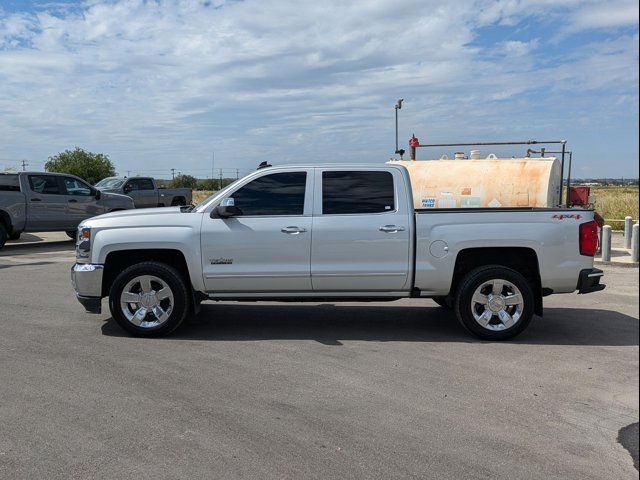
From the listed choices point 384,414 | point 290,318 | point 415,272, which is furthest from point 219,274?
point 384,414

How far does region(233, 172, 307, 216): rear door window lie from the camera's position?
22.5ft

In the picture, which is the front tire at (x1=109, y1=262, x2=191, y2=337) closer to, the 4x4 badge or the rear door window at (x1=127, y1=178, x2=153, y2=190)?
the 4x4 badge

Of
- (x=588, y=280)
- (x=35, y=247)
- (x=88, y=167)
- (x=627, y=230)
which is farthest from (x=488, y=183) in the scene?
(x=88, y=167)

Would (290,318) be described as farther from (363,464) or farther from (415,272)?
(363,464)

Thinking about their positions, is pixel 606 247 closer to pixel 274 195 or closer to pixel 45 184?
pixel 274 195

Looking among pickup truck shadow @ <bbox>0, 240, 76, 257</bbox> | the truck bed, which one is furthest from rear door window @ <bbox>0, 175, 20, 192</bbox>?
the truck bed

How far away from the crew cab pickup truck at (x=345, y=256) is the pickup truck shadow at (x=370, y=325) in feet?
1.38

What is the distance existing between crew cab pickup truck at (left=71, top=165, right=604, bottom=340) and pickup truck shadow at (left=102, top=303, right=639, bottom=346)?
42 cm

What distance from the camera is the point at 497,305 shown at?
21.9 feet

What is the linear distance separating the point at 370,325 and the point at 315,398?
8.70ft

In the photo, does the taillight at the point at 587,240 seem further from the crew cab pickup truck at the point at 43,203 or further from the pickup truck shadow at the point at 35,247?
the crew cab pickup truck at the point at 43,203

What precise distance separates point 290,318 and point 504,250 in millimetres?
2760

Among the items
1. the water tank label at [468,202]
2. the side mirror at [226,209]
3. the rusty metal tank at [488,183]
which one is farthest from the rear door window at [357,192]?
the water tank label at [468,202]

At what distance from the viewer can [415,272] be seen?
6688 mm
